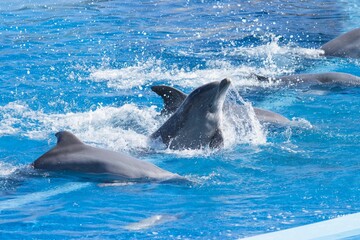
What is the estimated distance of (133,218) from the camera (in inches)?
214

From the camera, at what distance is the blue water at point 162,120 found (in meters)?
5.45

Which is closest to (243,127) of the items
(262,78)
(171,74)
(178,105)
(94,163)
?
(178,105)

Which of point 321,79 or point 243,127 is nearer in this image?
point 243,127

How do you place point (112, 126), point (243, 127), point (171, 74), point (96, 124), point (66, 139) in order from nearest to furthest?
point (66, 139), point (243, 127), point (112, 126), point (96, 124), point (171, 74)

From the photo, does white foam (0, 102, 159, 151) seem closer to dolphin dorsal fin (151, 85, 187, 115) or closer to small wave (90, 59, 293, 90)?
dolphin dorsal fin (151, 85, 187, 115)

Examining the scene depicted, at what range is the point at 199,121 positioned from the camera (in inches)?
275

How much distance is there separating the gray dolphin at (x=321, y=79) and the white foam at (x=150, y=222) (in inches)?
188

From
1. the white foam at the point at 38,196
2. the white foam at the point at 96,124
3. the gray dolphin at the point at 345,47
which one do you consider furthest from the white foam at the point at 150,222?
the gray dolphin at the point at 345,47

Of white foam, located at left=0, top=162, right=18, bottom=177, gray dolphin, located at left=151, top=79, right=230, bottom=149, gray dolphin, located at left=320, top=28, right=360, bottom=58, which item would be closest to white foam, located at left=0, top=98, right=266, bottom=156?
gray dolphin, located at left=151, top=79, right=230, bottom=149

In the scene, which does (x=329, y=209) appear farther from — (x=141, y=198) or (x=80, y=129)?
(x=80, y=129)

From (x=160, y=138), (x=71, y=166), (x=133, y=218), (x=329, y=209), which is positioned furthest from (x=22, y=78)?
(x=329, y=209)

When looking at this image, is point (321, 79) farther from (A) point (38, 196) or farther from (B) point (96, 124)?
(A) point (38, 196)

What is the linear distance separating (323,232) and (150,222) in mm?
1901

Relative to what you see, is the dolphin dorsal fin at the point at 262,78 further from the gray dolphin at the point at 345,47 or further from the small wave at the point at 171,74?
the gray dolphin at the point at 345,47
